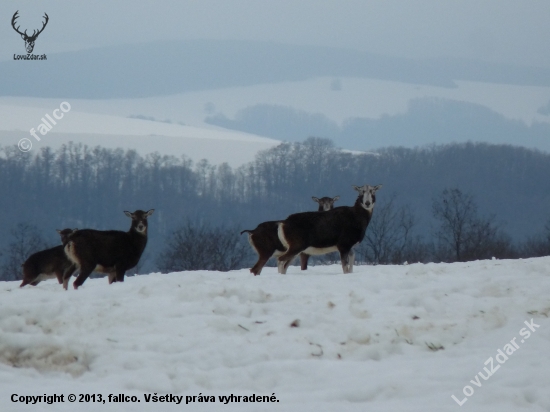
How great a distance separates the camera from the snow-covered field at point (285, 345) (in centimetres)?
798

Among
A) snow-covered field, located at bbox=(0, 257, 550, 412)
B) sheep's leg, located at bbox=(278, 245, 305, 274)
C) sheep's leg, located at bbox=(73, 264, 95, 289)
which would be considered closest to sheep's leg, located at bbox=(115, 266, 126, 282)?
sheep's leg, located at bbox=(73, 264, 95, 289)

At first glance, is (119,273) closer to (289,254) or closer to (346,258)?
(289,254)

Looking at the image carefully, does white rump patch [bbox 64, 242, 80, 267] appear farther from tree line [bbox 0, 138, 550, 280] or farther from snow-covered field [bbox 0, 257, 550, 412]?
tree line [bbox 0, 138, 550, 280]

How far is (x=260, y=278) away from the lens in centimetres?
1382

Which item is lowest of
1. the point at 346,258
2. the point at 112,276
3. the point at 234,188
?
the point at 112,276

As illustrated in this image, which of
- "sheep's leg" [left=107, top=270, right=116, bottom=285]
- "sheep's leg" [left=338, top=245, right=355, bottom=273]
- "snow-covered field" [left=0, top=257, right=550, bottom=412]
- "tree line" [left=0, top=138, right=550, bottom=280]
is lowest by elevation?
"snow-covered field" [left=0, top=257, right=550, bottom=412]

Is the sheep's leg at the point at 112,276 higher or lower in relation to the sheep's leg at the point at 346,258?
lower

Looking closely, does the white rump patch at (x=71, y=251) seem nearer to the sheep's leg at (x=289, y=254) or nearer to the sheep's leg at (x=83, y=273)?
the sheep's leg at (x=83, y=273)

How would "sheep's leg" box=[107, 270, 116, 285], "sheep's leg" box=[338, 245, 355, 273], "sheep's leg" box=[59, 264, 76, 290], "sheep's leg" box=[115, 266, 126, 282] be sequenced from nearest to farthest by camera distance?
"sheep's leg" box=[59, 264, 76, 290] → "sheep's leg" box=[115, 266, 126, 282] → "sheep's leg" box=[107, 270, 116, 285] → "sheep's leg" box=[338, 245, 355, 273]

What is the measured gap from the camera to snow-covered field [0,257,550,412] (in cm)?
798

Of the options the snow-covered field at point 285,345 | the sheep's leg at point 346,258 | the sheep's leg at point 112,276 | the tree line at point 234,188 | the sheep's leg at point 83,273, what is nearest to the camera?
the snow-covered field at point 285,345

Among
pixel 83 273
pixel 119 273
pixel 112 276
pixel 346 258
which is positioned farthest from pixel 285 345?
pixel 346 258

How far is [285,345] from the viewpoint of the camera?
9.33 metres

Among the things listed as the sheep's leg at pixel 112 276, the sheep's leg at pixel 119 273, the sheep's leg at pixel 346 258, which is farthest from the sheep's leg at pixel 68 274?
the sheep's leg at pixel 346 258
